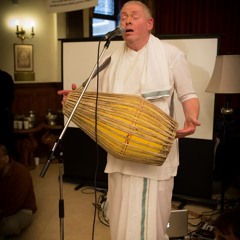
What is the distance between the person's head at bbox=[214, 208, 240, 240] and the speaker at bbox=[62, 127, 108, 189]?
2.14 metres

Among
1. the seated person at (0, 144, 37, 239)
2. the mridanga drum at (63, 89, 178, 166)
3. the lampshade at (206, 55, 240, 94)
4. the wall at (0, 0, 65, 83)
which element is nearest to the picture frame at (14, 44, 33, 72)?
the wall at (0, 0, 65, 83)

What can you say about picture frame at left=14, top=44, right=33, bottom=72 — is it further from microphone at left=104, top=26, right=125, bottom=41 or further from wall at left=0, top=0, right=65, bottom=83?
microphone at left=104, top=26, right=125, bottom=41

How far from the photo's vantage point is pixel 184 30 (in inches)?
171

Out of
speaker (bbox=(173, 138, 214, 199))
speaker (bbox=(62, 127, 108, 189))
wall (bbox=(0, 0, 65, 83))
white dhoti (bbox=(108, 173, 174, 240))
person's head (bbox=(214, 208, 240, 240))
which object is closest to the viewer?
person's head (bbox=(214, 208, 240, 240))

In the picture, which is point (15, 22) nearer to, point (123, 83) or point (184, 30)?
point (184, 30)

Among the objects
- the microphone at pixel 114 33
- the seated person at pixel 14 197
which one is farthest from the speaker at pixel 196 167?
the microphone at pixel 114 33

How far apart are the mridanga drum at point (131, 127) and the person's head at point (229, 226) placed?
0.32m

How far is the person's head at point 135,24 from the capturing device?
1.39 meters

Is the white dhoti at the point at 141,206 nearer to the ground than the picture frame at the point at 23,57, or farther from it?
nearer to the ground

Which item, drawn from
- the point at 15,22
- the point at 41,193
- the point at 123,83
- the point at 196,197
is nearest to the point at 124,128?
the point at 123,83

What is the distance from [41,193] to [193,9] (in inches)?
118

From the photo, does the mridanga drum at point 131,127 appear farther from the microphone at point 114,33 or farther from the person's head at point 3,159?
the person's head at point 3,159

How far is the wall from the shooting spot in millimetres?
4418

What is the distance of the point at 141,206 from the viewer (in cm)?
142
